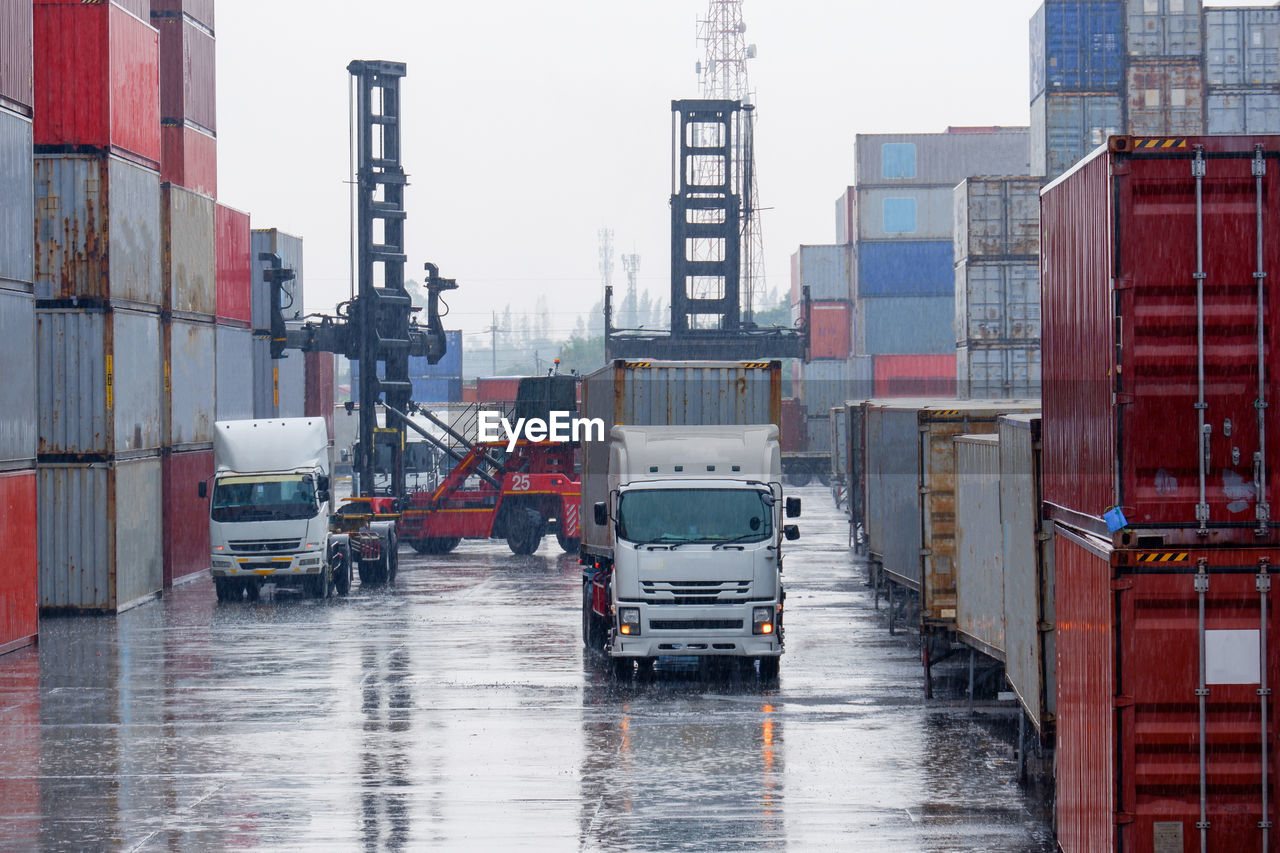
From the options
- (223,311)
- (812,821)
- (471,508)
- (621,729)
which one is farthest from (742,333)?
(812,821)

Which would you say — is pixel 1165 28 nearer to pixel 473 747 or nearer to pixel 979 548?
pixel 979 548

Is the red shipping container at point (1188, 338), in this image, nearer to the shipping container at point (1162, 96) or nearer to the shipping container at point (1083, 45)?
the shipping container at point (1162, 96)

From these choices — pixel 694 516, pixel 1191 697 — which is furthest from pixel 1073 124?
pixel 1191 697

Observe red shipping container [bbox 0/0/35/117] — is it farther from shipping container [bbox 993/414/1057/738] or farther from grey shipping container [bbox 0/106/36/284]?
shipping container [bbox 993/414/1057/738]

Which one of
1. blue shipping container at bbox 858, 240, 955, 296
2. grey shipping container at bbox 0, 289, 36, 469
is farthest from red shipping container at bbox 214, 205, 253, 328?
blue shipping container at bbox 858, 240, 955, 296

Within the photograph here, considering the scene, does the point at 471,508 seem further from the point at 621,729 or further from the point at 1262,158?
the point at 1262,158

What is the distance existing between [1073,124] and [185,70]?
93.5 ft

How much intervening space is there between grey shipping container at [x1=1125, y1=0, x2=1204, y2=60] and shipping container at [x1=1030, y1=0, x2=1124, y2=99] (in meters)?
0.58

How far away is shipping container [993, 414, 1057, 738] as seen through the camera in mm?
14133

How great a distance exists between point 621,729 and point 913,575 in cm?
721

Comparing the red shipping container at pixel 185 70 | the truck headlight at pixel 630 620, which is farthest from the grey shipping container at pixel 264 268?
the truck headlight at pixel 630 620

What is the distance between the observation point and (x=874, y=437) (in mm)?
29922

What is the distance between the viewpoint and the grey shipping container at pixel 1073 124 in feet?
175

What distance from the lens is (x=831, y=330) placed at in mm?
103812
